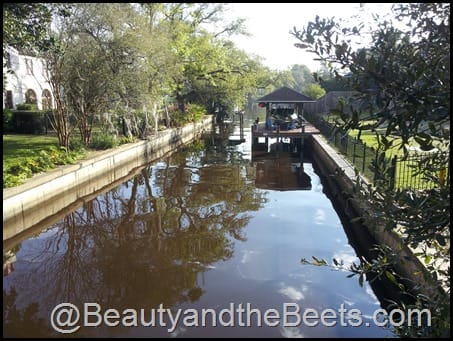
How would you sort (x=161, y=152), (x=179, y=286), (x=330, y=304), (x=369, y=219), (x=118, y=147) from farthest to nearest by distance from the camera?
(x=161, y=152) < (x=118, y=147) < (x=179, y=286) < (x=330, y=304) < (x=369, y=219)

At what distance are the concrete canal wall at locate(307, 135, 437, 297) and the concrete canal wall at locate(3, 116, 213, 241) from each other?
6761 millimetres

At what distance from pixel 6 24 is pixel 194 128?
21.1m

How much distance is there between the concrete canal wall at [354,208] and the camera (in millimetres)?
2920

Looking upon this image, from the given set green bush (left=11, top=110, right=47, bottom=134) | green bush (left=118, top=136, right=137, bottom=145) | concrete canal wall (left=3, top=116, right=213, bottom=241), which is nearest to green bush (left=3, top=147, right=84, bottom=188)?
concrete canal wall (left=3, top=116, right=213, bottom=241)

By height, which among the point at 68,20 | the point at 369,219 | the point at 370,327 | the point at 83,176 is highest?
the point at 68,20

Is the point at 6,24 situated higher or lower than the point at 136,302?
higher

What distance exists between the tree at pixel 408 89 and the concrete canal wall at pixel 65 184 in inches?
318

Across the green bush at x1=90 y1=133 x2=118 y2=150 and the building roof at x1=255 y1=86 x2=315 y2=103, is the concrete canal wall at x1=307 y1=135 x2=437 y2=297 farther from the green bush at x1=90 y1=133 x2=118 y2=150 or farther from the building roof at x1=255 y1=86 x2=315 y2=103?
the green bush at x1=90 y1=133 x2=118 y2=150

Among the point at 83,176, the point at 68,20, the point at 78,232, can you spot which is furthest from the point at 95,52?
the point at 78,232

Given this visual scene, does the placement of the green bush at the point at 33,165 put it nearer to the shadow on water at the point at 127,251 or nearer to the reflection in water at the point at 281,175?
the shadow on water at the point at 127,251

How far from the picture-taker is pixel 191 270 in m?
7.06

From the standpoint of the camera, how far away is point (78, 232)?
909cm

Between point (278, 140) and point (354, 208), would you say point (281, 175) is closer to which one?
point (354, 208)

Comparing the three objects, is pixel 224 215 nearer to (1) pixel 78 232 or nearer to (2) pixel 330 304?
(1) pixel 78 232
